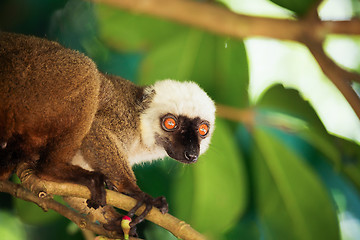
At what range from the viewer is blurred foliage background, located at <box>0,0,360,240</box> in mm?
2174

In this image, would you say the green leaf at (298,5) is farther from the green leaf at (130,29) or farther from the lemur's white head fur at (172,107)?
the green leaf at (130,29)

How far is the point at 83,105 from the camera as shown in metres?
1.50

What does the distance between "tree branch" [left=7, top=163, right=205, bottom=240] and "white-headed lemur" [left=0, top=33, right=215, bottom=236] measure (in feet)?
0.08

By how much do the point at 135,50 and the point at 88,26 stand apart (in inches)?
12.5

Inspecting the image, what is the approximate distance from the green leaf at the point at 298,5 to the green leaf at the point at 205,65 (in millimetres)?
368

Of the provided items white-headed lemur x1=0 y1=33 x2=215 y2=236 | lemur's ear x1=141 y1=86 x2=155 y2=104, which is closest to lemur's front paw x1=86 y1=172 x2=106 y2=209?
white-headed lemur x1=0 y1=33 x2=215 y2=236

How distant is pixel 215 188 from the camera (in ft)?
7.51

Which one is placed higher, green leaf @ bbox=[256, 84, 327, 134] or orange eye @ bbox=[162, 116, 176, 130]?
green leaf @ bbox=[256, 84, 327, 134]

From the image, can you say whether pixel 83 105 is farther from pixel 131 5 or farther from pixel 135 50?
pixel 135 50

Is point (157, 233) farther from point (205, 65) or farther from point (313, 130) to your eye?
point (205, 65)

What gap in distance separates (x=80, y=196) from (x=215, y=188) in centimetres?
99

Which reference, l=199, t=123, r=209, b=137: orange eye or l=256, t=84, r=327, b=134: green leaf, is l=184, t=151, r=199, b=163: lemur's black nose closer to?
l=199, t=123, r=209, b=137: orange eye

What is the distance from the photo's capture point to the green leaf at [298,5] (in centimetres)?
214

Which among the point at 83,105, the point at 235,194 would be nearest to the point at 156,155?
the point at 235,194
